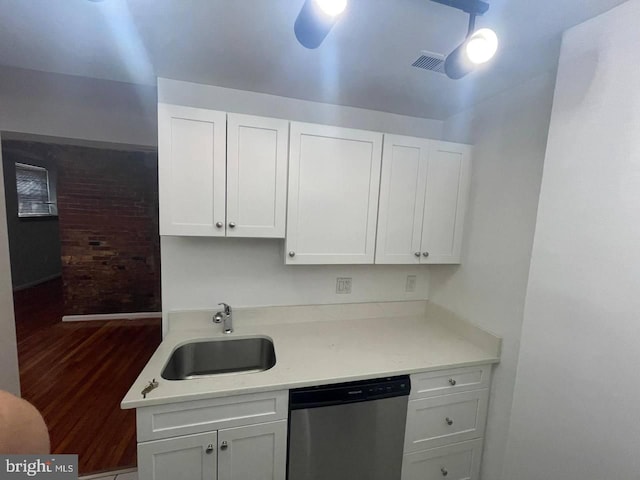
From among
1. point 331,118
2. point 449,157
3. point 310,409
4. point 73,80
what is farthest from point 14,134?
point 449,157

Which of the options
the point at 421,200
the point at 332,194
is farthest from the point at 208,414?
the point at 421,200

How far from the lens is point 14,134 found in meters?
1.72

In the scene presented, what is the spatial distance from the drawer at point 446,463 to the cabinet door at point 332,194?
1116 millimetres

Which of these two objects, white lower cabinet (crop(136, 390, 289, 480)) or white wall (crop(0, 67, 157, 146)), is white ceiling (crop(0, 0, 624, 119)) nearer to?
white wall (crop(0, 67, 157, 146))

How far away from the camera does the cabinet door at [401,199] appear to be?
1.62 meters

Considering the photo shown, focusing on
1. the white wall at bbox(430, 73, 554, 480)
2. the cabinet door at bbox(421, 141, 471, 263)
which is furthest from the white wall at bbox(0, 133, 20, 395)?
the white wall at bbox(430, 73, 554, 480)

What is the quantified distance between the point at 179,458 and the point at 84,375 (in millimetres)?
2211

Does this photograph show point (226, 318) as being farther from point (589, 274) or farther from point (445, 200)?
point (589, 274)

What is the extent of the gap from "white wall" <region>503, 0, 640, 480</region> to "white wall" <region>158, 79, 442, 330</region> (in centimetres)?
95

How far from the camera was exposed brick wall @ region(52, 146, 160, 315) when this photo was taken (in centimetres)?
362

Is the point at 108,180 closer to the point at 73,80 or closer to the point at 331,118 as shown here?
the point at 73,80

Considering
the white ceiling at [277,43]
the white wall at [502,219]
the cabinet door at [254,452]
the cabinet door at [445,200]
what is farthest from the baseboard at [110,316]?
the white wall at [502,219]

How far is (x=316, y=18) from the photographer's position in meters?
0.85

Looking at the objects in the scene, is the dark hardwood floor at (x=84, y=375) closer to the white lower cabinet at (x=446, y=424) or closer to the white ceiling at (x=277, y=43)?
the white lower cabinet at (x=446, y=424)
